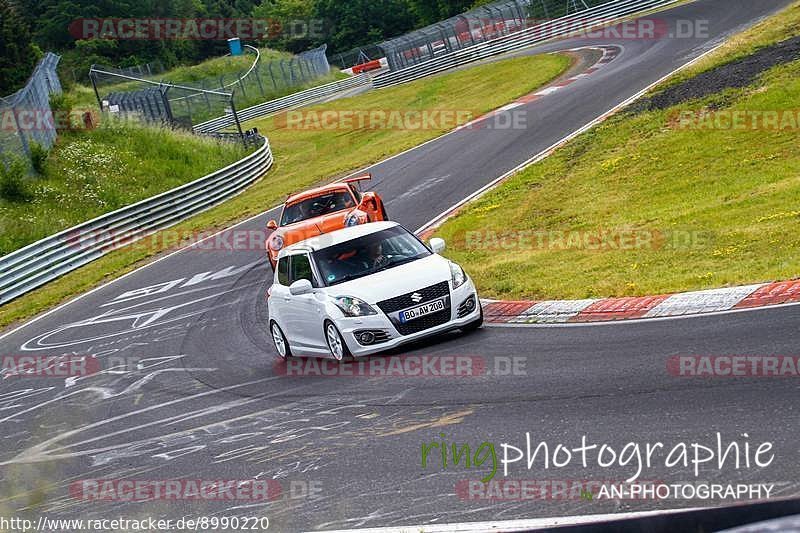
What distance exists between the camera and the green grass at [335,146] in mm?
26808

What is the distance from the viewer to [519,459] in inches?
304

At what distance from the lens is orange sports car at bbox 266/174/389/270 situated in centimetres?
1983

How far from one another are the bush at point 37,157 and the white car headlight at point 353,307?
81.4 feet

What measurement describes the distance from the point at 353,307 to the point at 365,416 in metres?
2.62

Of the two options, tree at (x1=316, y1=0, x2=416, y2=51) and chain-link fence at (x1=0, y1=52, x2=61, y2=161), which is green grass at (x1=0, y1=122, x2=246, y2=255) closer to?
chain-link fence at (x1=0, y1=52, x2=61, y2=161)

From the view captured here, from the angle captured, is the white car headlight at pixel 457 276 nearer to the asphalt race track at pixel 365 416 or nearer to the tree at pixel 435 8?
the asphalt race track at pixel 365 416

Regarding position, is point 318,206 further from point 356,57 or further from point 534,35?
point 356,57

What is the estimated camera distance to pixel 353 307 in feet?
41.0

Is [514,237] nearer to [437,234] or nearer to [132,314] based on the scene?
[437,234]

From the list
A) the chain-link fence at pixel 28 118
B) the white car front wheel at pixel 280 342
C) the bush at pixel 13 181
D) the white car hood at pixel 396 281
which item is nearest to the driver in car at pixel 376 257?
the white car hood at pixel 396 281

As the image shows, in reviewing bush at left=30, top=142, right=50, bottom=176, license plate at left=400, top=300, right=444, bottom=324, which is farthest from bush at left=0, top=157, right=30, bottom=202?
license plate at left=400, top=300, right=444, bottom=324

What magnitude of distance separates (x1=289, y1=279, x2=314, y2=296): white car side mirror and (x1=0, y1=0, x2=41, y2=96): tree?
58.9 meters

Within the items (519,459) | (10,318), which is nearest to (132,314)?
(10,318)

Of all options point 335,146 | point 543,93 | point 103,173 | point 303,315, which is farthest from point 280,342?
point 335,146
